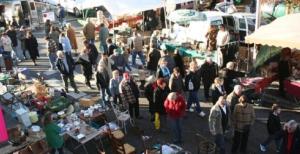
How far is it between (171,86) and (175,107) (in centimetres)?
142

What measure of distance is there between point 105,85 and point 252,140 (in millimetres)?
4460

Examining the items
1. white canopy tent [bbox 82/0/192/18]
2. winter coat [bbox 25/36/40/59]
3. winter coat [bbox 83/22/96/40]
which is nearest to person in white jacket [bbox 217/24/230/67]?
white canopy tent [bbox 82/0/192/18]

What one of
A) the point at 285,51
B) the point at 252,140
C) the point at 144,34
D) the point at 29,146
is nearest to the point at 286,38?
the point at 285,51

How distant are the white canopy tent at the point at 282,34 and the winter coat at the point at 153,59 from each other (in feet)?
9.81

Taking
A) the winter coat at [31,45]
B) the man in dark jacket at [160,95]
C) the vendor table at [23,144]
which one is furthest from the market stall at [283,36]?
the winter coat at [31,45]

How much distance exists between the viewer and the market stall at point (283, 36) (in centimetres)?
1095

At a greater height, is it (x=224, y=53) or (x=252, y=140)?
(x=224, y=53)

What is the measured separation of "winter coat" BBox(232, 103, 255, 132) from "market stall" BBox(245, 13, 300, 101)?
2934 millimetres

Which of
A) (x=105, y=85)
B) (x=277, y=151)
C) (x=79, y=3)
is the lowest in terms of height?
(x=277, y=151)

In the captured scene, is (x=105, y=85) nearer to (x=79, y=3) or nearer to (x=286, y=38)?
(x=286, y=38)

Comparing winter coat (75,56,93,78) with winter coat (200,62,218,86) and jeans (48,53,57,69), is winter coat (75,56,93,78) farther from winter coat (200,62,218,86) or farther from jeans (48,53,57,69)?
winter coat (200,62,218,86)

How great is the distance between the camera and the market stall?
1095 centimetres

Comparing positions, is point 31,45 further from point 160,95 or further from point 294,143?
point 294,143

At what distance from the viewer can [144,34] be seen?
18.4 m
